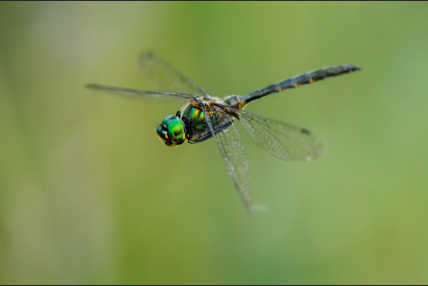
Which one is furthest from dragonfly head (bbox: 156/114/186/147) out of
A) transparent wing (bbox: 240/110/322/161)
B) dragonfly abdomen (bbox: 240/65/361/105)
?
dragonfly abdomen (bbox: 240/65/361/105)

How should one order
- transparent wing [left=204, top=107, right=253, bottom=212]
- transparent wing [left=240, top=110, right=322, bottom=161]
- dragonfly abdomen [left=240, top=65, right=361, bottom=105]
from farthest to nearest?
dragonfly abdomen [left=240, top=65, right=361, bottom=105]
transparent wing [left=240, top=110, right=322, bottom=161]
transparent wing [left=204, top=107, right=253, bottom=212]

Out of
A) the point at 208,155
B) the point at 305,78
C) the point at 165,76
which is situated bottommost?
the point at 208,155

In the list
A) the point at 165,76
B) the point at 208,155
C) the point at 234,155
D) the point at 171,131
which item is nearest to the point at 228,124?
the point at 234,155

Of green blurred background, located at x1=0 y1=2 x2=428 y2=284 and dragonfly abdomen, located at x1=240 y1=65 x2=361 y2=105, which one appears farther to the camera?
green blurred background, located at x1=0 y1=2 x2=428 y2=284

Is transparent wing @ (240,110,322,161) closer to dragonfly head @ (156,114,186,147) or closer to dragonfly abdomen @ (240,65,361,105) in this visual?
dragonfly abdomen @ (240,65,361,105)

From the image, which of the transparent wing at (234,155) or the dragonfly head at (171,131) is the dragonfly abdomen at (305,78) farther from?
the dragonfly head at (171,131)

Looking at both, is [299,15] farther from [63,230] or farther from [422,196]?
[63,230]

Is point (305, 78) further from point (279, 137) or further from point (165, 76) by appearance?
point (165, 76)
